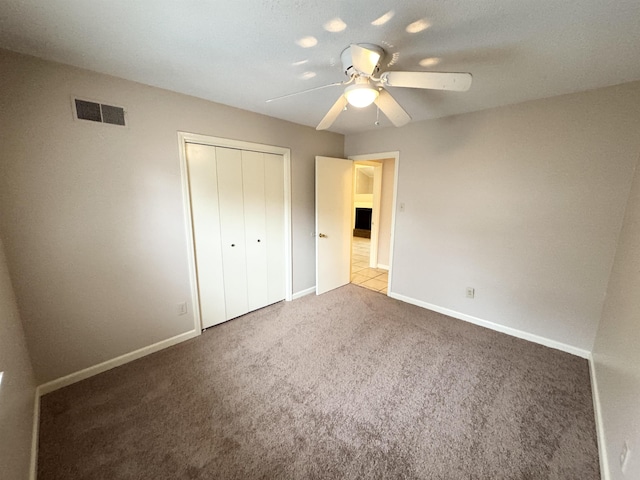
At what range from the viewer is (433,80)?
1.29 meters

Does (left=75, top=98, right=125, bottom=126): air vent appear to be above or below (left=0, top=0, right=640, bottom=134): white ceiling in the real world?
below

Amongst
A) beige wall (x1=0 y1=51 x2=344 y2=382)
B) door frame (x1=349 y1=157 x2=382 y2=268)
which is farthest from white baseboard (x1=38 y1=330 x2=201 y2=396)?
door frame (x1=349 y1=157 x2=382 y2=268)

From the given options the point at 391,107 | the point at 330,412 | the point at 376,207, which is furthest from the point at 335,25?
the point at 376,207

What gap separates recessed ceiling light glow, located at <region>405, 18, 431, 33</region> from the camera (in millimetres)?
1272

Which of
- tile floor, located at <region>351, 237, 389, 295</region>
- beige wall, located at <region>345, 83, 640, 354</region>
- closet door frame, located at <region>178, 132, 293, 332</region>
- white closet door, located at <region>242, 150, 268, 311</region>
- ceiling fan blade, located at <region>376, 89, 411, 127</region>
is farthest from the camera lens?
tile floor, located at <region>351, 237, 389, 295</region>

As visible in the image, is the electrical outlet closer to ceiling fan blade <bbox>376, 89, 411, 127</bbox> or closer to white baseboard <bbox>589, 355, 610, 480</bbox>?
white baseboard <bbox>589, 355, 610, 480</bbox>

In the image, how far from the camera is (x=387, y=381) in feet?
6.47

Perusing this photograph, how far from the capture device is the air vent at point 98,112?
178cm

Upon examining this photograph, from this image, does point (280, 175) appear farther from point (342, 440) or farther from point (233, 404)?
point (342, 440)

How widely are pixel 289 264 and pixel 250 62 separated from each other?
7.51 feet

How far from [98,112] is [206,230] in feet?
4.02

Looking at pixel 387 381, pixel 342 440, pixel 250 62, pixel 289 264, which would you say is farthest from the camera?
pixel 289 264

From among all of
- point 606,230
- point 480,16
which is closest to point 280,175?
point 480,16

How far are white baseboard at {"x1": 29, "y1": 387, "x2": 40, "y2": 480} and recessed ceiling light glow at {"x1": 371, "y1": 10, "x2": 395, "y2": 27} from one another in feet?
9.57
